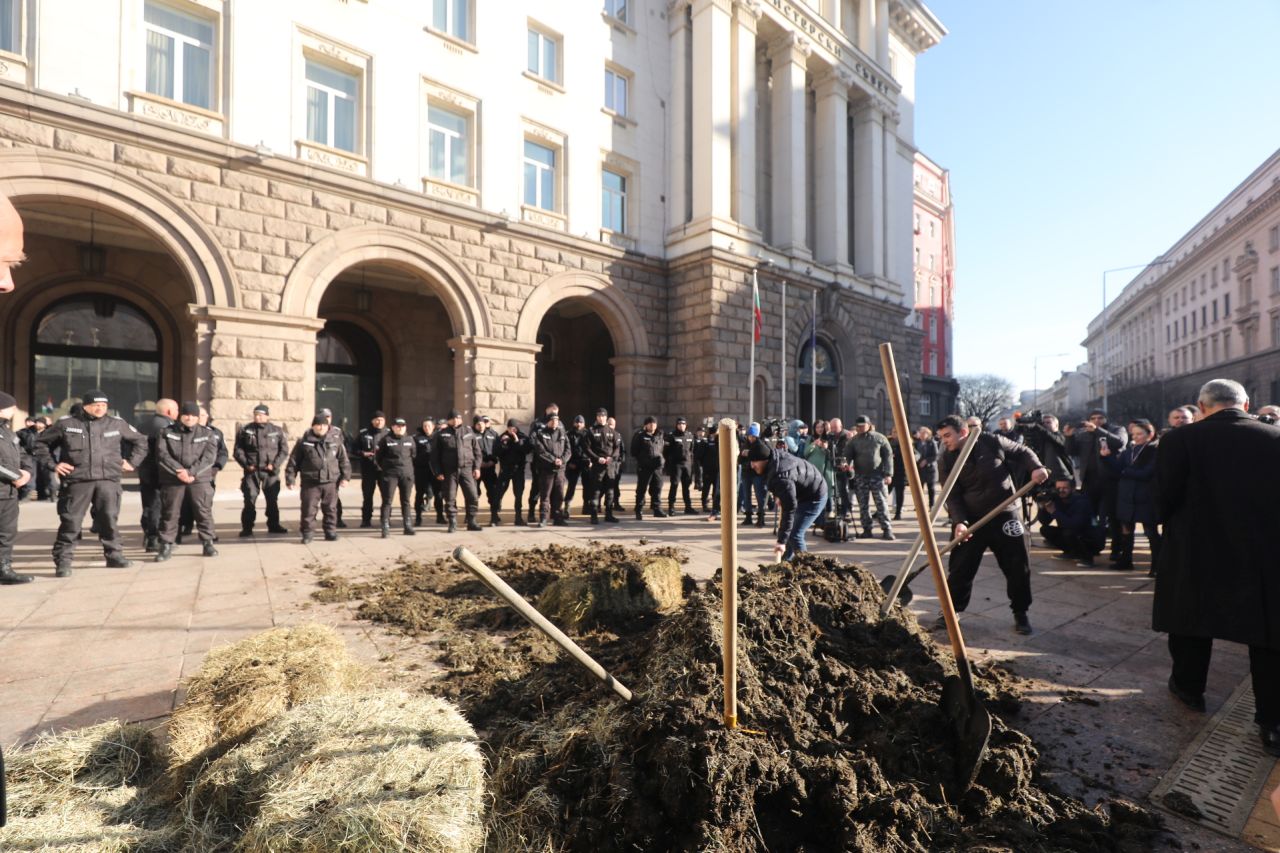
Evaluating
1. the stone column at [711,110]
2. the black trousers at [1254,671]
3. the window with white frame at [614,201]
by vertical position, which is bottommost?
the black trousers at [1254,671]

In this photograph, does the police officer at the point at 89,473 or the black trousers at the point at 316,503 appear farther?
the black trousers at the point at 316,503

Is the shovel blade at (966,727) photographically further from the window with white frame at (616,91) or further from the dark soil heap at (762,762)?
the window with white frame at (616,91)

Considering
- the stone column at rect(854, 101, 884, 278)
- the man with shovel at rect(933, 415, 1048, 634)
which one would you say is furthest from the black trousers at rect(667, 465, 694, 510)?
the stone column at rect(854, 101, 884, 278)

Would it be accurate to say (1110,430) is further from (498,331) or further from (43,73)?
(43,73)

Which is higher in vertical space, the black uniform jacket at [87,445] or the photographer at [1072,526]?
the black uniform jacket at [87,445]

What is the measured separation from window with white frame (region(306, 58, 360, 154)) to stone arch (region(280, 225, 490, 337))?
2.06m

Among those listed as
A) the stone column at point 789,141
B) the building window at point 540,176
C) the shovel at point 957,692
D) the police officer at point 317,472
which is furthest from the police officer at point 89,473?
the stone column at point 789,141

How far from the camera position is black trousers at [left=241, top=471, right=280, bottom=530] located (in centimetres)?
869

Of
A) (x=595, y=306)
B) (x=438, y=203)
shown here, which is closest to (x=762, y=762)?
(x=438, y=203)

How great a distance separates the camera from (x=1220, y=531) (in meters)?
3.53

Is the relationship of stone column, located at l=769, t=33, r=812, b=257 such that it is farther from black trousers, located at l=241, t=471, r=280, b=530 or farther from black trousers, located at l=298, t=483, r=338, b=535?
black trousers, located at l=241, t=471, r=280, b=530

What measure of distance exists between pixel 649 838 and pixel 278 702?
1.80 meters

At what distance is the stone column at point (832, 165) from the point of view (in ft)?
70.4

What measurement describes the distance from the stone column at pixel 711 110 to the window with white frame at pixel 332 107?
29.5ft
